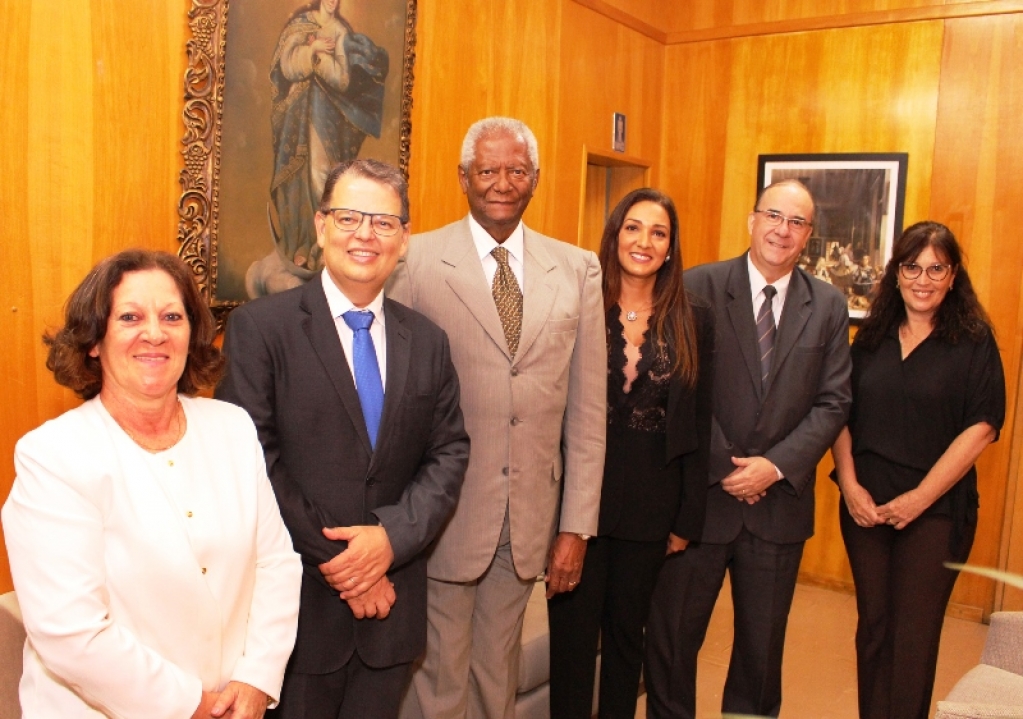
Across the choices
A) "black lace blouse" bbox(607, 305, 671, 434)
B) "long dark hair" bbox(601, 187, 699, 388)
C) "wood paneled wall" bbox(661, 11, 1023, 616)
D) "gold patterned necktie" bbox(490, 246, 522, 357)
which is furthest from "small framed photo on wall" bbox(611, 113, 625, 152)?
"gold patterned necktie" bbox(490, 246, 522, 357)

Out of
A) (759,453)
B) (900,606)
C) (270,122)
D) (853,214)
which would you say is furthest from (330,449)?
(853,214)

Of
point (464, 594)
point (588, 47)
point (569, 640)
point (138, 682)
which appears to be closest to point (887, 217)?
point (588, 47)

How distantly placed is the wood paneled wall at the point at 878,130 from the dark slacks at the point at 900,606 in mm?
2097

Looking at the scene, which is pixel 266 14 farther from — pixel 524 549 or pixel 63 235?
pixel 524 549

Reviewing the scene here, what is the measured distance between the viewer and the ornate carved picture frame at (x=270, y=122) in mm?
2977

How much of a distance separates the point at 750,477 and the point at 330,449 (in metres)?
1.39

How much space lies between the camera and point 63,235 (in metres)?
2.66

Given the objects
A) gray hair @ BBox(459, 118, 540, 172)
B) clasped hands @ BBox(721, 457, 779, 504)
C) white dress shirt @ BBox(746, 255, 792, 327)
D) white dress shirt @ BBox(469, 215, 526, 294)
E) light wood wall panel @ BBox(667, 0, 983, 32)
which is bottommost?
clasped hands @ BBox(721, 457, 779, 504)

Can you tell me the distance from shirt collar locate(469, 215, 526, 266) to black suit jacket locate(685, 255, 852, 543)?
756 mm

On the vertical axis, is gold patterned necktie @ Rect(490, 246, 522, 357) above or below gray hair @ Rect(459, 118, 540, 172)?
below

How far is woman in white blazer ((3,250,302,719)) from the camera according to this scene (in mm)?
1651

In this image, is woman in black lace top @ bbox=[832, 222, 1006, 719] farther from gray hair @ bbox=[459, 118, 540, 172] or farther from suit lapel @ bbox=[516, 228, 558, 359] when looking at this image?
gray hair @ bbox=[459, 118, 540, 172]

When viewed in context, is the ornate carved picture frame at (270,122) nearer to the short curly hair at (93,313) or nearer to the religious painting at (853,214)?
the short curly hair at (93,313)

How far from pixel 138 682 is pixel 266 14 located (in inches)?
90.2
